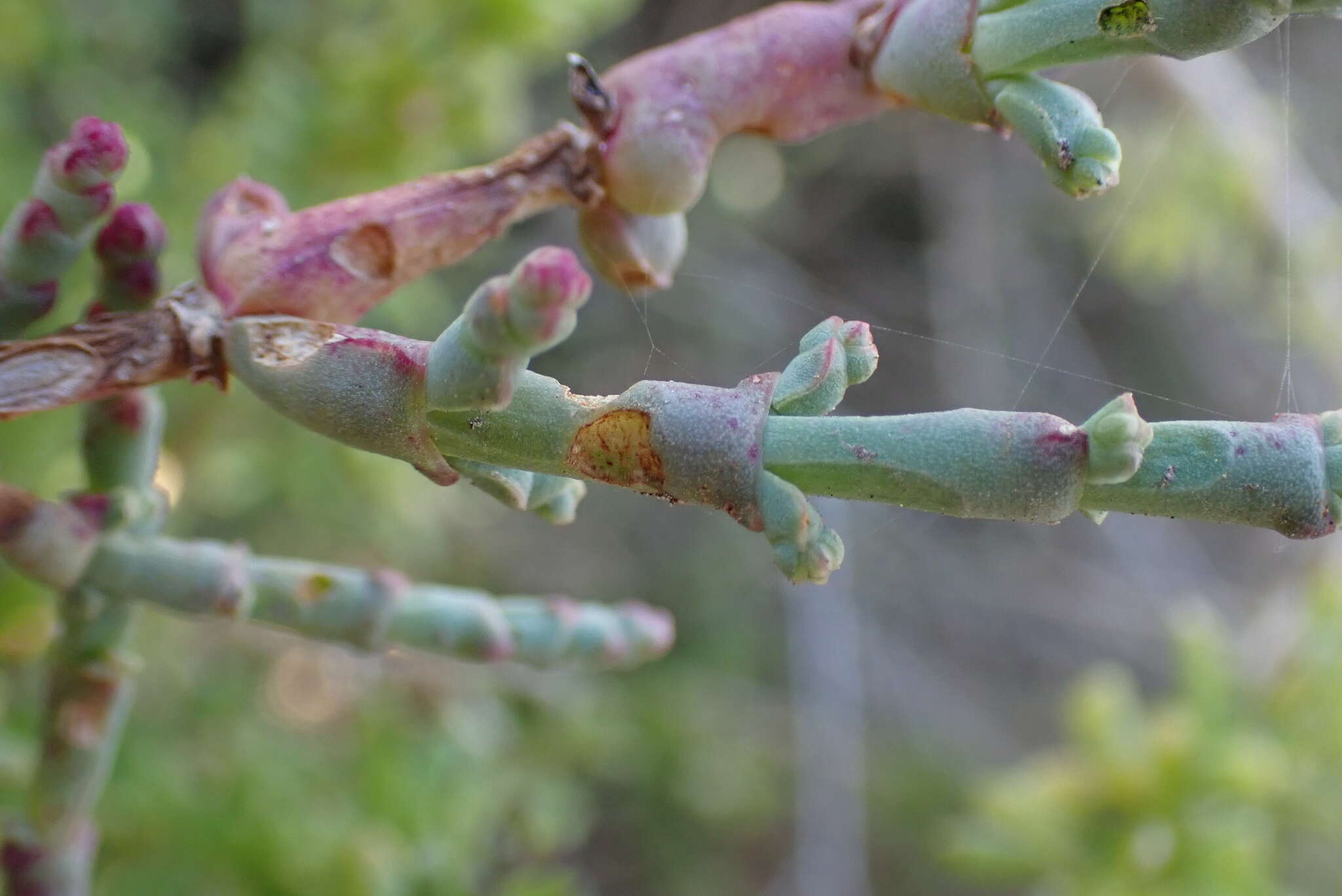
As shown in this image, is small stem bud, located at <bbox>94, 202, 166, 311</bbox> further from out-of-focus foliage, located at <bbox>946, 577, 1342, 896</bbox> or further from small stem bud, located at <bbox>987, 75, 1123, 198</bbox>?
out-of-focus foliage, located at <bbox>946, 577, 1342, 896</bbox>

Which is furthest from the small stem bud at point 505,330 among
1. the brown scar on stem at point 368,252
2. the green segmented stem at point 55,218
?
the green segmented stem at point 55,218

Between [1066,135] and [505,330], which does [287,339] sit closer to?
[505,330]

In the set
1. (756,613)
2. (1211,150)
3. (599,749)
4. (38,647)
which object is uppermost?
(1211,150)

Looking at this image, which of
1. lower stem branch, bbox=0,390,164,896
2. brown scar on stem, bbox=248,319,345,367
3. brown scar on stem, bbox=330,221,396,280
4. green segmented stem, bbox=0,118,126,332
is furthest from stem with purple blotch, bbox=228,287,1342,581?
lower stem branch, bbox=0,390,164,896

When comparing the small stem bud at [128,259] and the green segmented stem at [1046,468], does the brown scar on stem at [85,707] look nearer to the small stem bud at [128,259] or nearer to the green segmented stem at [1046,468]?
the small stem bud at [128,259]

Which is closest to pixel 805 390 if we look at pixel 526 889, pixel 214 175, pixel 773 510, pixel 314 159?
pixel 773 510

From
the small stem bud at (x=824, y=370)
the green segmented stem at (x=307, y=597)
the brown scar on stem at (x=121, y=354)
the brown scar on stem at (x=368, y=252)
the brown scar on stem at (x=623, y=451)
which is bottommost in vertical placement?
the green segmented stem at (x=307, y=597)

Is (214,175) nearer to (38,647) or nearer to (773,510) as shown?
(38,647)

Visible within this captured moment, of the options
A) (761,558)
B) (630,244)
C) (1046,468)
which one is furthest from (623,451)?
(761,558)
